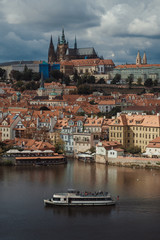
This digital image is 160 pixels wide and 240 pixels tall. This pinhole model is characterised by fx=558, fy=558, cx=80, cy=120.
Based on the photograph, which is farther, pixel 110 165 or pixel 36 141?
pixel 36 141

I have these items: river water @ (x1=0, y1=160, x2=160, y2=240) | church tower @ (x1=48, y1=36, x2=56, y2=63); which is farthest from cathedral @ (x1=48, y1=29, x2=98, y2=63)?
river water @ (x1=0, y1=160, x2=160, y2=240)

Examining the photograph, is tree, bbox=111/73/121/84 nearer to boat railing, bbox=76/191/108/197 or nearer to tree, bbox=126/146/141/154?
tree, bbox=126/146/141/154

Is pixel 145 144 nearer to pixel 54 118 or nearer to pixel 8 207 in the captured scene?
pixel 54 118

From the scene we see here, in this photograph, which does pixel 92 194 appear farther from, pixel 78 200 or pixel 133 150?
pixel 133 150

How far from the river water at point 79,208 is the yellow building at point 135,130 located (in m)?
6.08

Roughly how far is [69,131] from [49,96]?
38.9m

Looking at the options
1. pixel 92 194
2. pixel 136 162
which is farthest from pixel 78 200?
pixel 136 162

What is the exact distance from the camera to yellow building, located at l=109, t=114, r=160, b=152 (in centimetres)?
4197

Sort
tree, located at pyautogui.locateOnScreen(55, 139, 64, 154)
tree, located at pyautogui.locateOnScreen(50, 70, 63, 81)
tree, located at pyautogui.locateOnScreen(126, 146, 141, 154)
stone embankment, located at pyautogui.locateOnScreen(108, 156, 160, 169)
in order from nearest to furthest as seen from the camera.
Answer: stone embankment, located at pyautogui.locateOnScreen(108, 156, 160, 169) < tree, located at pyautogui.locateOnScreen(126, 146, 141, 154) < tree, located at pyautogui.locateOnScreen(55, 139, 64, 154) < tree, located at pyautogui.locateOnScreen(50, 70, 63, 81)

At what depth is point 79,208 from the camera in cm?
2736

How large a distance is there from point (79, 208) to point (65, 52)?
102m

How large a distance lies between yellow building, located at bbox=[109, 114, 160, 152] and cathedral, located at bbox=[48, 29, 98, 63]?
260 feet

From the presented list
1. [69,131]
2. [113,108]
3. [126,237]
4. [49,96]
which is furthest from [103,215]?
[49,96]

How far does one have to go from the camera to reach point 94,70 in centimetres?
11288
